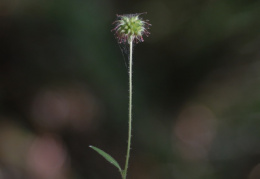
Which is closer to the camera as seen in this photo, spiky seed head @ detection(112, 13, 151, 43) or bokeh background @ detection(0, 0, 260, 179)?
spiky seed head @ detection(112, 13, 151, 43)

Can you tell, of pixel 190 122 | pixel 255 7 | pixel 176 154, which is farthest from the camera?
pixel 190 122

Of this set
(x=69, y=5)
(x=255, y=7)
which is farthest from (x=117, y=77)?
(x=255, y=7)

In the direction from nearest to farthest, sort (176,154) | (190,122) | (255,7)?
1. (255,7)
2. (176,154)
3. (190,122)

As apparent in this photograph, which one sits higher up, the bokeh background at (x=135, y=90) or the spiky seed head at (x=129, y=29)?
the bokeh background at (x=135, y=90)

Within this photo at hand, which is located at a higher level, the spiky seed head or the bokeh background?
the bokeh background

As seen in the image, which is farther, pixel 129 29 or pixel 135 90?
pixel 135 90

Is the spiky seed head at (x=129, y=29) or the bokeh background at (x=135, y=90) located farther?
the bokeh background at (x=135, y=90)

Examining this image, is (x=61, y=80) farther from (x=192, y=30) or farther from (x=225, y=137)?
(x=225, y=137)

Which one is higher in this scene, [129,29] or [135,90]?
[135,90]
